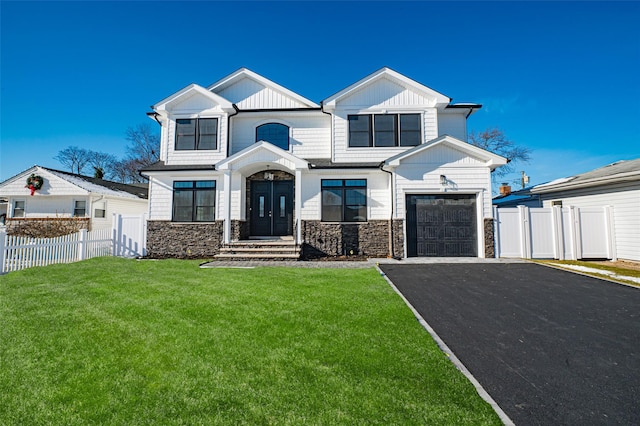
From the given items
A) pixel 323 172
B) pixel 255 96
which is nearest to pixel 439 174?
pixel 323 172

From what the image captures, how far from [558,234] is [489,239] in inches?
98.2

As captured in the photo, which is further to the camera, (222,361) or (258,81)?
(258,81)

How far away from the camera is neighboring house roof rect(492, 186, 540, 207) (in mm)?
13891

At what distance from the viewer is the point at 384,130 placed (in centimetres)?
1219

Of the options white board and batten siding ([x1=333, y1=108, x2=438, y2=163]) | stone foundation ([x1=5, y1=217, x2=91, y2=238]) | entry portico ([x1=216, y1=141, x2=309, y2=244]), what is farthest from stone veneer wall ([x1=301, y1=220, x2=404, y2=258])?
stone foundation ([x1=5, y1=217, x2=91, y2=238])

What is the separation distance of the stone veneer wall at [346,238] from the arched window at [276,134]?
3.94 meters

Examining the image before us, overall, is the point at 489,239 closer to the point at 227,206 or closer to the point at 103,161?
the point at 227,206

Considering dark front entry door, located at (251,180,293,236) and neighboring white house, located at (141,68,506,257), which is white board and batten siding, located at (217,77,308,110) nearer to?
neighboring white house, located at (141,68,506,257)

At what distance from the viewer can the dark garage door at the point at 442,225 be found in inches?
414

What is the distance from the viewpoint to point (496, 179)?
93.1ft

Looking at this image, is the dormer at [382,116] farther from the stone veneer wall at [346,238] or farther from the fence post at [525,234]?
the fence post at [525,234]

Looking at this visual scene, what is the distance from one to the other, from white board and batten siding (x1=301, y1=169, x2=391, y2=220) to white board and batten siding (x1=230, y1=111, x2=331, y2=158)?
1.41 meters

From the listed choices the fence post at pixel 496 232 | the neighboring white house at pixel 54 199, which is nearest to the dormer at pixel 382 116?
the fence post at pixel 496 232

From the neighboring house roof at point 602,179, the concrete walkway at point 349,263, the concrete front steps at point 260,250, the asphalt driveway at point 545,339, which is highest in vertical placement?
the neighboring house roof at point 602,179
